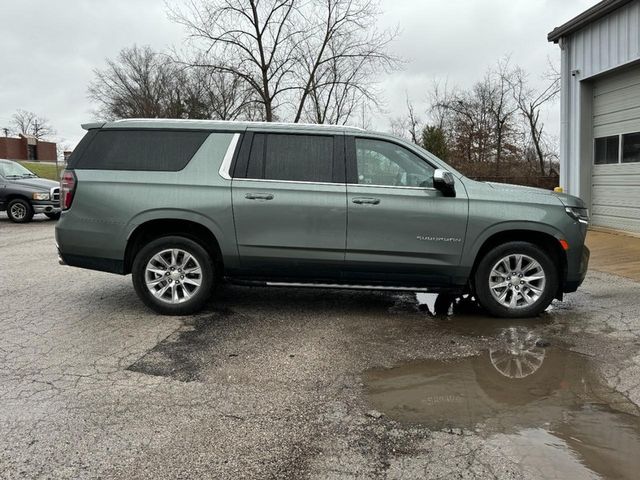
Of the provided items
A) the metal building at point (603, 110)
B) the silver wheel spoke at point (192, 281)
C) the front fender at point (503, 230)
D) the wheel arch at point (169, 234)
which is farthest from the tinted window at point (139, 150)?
the metal building at point (603, 110)

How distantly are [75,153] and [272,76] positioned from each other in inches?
785

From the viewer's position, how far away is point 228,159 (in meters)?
5.44

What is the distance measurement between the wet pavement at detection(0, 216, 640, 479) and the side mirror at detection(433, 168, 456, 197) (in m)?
1.32

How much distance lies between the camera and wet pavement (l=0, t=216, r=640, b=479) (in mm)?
2852

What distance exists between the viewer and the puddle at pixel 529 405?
2.89 meters

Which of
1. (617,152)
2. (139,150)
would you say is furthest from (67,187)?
(617,152)

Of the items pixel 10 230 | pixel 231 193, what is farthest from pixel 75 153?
pixel 10 230

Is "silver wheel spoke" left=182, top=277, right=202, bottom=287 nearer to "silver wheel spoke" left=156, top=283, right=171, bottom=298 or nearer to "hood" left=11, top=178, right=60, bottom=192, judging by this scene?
"silver wheel spoke" left=156, top=283, right=171, bottom=298

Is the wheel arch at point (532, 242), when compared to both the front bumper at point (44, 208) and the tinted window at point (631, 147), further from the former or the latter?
the front bumper at point (44, 208)

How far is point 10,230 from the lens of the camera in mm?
14180

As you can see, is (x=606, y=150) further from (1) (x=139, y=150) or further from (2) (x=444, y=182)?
(1) (x=139, y=150)

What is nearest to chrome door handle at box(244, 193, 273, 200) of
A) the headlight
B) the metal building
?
the headlight

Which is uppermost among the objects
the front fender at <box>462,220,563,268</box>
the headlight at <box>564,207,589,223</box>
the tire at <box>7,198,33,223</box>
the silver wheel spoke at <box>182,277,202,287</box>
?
the tire at <box>7,198,33,223</box>

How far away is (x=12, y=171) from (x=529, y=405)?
1725cm
